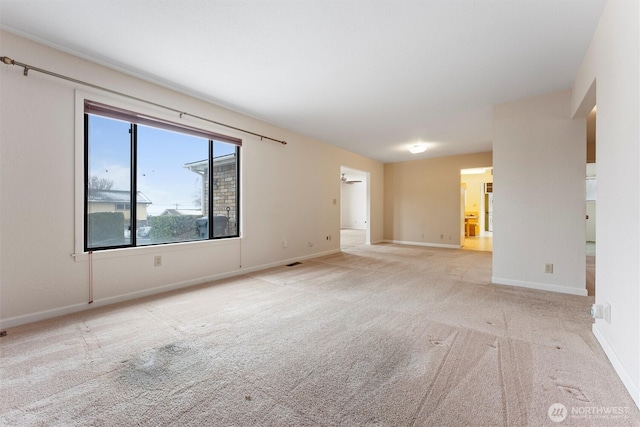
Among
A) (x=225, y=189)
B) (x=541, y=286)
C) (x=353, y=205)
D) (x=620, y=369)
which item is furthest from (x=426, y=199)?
(x=353, y=205)

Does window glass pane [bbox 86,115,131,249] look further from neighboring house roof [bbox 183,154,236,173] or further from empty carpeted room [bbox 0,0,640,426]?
neighboring house roof [bbox 183,154,236,173]

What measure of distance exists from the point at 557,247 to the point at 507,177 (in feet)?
3.50

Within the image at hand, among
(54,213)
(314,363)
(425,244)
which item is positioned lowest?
(314,363)

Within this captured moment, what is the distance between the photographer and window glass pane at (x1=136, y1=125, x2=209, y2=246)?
3260 mm

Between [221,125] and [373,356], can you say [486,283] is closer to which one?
[373,356]

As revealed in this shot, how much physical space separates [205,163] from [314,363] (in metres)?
3.27

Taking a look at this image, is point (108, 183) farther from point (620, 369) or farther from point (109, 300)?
point (620, 369)

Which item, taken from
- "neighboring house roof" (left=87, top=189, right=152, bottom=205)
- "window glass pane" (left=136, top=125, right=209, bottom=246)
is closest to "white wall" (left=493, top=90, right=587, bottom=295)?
"window glass pane" (left=136, top=125, right=209, bottom=246)

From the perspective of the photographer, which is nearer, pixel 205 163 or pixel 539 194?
pixel 539 194

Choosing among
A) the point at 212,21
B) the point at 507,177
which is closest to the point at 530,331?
the point at 507,177

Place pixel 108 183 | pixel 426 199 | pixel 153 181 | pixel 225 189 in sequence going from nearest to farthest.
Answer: pixel 108 183 < pixel 153 181 < pixel 225 189 < pixel 426 199

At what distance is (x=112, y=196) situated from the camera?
300 cm

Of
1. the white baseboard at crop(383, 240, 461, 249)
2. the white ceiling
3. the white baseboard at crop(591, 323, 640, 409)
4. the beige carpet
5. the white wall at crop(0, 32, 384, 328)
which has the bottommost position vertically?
the beige carpet

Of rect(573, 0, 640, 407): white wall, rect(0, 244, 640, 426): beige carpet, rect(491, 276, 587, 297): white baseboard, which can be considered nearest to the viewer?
rect(0, 244, 640, 426): beige carpet
